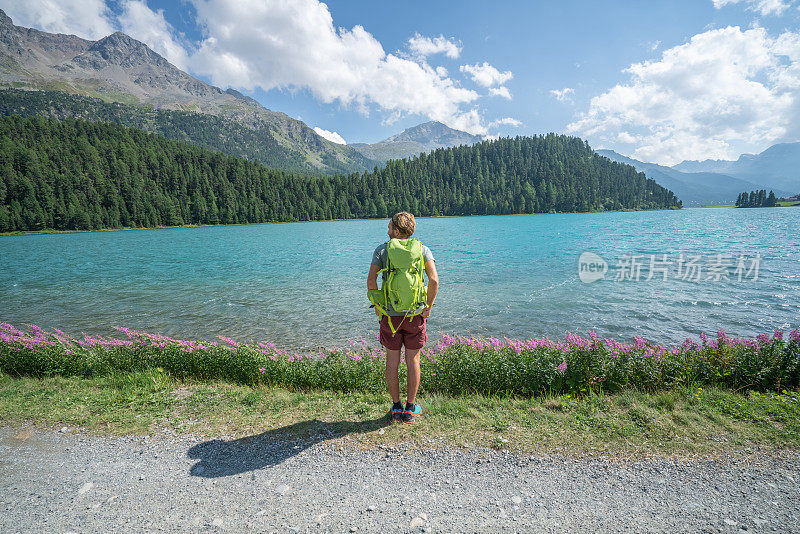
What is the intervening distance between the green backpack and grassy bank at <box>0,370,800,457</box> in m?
2.20

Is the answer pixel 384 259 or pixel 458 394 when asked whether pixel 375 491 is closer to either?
pixel 384 259

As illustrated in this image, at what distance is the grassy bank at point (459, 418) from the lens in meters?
5.55

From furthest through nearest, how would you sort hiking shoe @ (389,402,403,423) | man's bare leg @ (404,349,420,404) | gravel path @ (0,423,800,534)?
hiking shoe @ (389,402,403,423), man's bare leg @ (404,349,420,404), gravel path @ (0,423,800,534)

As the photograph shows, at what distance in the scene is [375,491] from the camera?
4.70 metres

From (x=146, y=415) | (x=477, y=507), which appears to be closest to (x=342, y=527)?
(x=477, y=507)

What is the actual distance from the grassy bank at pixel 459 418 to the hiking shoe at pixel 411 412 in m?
0.15

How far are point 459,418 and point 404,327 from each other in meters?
2.02

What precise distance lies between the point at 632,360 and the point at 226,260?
161ft

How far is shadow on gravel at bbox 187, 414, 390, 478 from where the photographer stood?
531 centimetres

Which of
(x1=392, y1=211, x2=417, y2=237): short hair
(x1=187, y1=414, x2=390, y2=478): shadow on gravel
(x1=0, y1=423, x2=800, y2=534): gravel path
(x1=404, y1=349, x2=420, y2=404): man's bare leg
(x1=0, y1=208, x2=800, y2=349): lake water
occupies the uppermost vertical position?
(x1=392, y1=211, x2=417, y2=237): short hair

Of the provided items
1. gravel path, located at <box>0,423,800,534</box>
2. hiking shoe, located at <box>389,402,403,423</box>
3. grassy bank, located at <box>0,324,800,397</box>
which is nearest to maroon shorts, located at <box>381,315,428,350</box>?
hiking shoe, located at <box>389,402,403,423</box>

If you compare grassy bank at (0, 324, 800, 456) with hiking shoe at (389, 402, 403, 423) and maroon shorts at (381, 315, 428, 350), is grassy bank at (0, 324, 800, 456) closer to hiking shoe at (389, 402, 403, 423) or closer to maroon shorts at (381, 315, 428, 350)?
hiking shoe at (389, 402, 403, 423)

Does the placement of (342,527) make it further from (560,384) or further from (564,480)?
(560,384)

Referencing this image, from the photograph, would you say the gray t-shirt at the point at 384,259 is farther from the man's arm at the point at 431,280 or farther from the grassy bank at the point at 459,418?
the grassy bank at the point at 459,418
